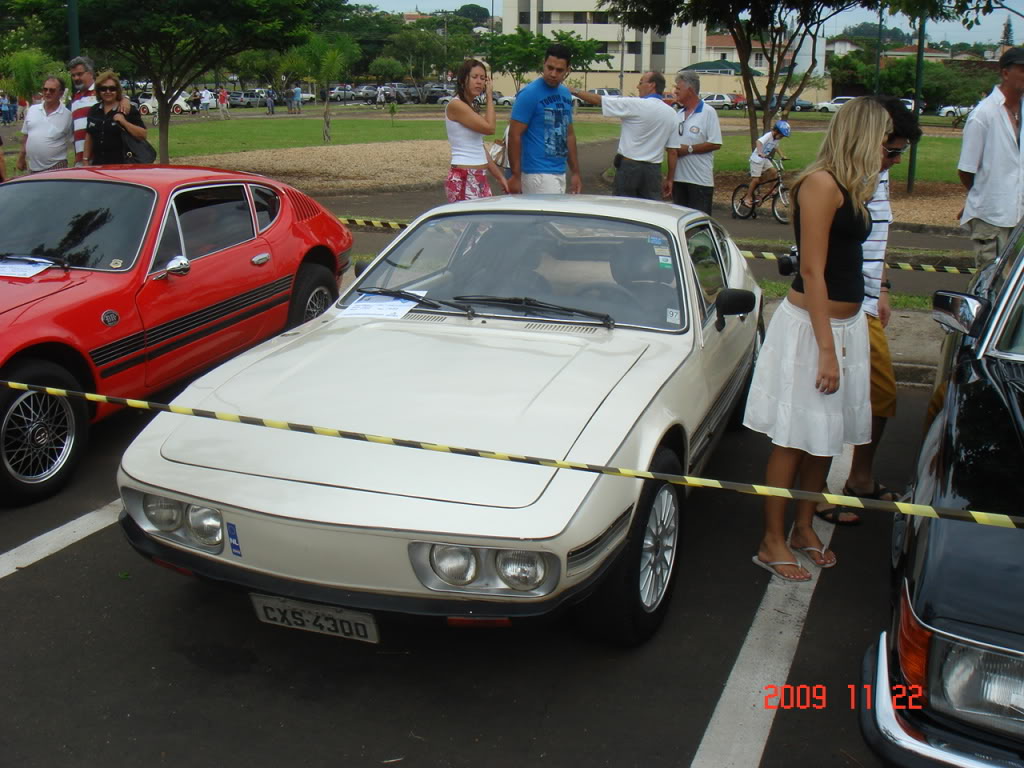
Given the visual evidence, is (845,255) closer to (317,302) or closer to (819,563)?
(819,563)

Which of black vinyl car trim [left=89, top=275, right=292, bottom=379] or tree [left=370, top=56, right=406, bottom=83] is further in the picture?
tree [left=370, top=56, right=406, bottom=83]

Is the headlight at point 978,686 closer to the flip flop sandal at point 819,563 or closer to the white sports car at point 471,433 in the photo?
the white sports car at point 471,433

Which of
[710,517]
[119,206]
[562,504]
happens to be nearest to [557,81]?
[119,206]

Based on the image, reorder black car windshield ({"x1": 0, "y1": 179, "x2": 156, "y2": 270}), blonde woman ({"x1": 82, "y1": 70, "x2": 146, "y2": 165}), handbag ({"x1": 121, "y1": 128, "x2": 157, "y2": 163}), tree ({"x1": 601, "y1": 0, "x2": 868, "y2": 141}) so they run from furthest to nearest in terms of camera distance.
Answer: tree ({"x1": 601, "y1": 0, "x2": 868, "y2": 141})
handbag ({"x1": 121, "y1": 128, "x2": 157, "y2": 163})
blonde woman ({"x1": 82, "y1": 70, "x2": 146, "y2": 165})
black car windshield ({"x1": 0, "y1": 179, "x2": 156, "y2": 270})

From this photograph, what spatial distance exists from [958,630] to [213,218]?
516cm

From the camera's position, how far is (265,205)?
268 inches

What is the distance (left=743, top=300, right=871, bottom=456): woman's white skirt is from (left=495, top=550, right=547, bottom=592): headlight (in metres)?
1.43

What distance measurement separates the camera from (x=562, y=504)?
299cm

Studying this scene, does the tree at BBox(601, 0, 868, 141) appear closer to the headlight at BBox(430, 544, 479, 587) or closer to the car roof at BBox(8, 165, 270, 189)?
the car roof at BBox(8, 165, 270, 189)

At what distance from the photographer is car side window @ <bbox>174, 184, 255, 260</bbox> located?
19.5ft

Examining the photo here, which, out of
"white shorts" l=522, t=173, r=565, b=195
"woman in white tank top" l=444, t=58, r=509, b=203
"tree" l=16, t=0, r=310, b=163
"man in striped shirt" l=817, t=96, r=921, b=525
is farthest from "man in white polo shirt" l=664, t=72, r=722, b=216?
"tree" l=16, t=0, r=310, b=163

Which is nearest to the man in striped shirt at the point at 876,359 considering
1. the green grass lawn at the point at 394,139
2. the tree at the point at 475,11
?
the green grass lawn at the point at 394,139

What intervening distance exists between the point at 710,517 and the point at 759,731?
1.73 m

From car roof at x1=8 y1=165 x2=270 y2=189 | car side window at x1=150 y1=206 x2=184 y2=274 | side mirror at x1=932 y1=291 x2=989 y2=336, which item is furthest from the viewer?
car roof at x1=8 y1=165 x2=270 y2=189
